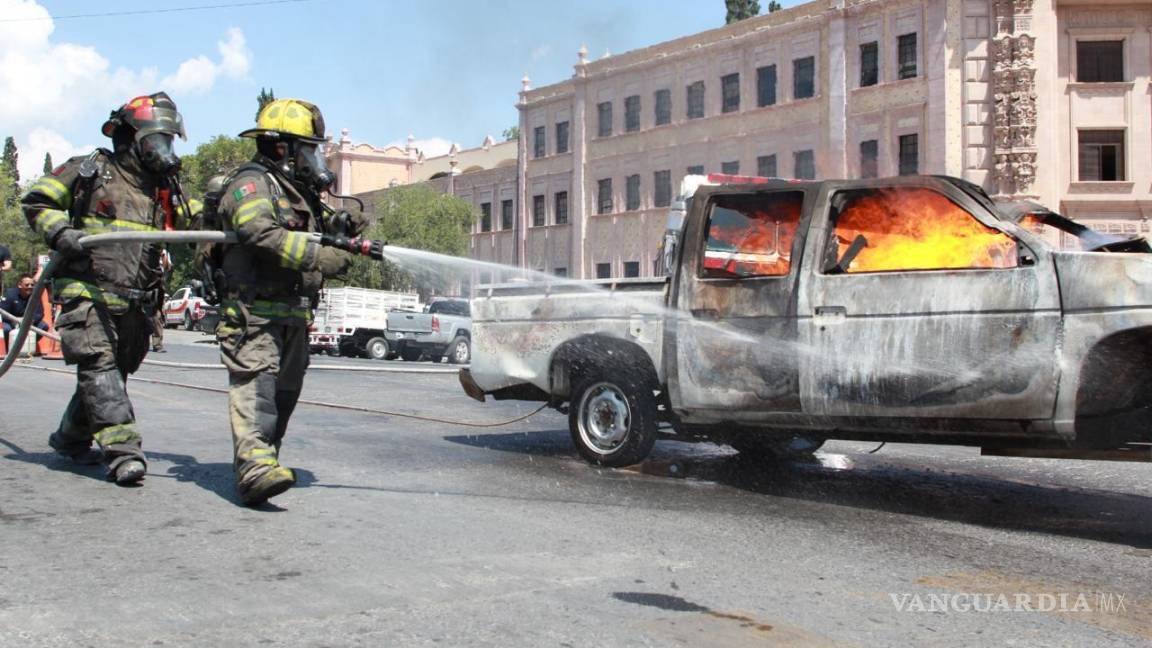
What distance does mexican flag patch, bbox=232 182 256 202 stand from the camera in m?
5.27

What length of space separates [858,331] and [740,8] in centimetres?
5337

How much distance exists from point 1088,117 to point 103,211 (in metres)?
34.6

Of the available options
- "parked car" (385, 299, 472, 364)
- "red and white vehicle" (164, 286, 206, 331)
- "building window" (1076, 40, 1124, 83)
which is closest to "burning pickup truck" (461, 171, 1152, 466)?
"parked car" (385, 299, 472, 364)

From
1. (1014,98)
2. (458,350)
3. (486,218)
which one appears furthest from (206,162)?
(1014,98)

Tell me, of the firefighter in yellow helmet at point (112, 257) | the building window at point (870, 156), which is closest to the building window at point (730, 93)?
the building window at point (870, 156)

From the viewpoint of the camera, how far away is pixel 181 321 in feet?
147

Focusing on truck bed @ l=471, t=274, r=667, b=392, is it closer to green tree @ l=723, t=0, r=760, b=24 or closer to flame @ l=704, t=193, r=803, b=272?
flame @ l=704, t=193, r=803, b=272

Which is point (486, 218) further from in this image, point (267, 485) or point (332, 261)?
point (267, 485)

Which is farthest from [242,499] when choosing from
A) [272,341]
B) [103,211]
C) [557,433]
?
[557,433]

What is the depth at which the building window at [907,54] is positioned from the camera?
115 feet

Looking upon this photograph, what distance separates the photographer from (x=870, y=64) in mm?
36188

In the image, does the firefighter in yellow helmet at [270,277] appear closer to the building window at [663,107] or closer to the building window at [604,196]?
the building window at [663,107]

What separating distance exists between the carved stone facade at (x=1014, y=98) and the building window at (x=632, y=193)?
14.9 meters

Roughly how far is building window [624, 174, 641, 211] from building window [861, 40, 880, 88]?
35.8ft
